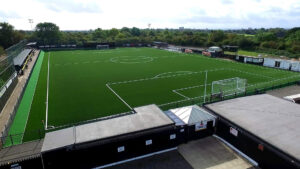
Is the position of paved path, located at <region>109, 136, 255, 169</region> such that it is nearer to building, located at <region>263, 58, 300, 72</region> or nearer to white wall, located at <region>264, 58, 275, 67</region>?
building, located at <region>263, 58, 300, 72</region>

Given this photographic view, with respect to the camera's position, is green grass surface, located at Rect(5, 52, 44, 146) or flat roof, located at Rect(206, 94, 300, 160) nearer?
flat roof, located at Rect(206, 94, 300, 160)

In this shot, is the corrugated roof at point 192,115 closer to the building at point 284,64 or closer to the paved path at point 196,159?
the paved path at point 196,159

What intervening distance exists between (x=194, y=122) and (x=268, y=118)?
6005 millimetres

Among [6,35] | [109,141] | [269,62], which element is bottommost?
[109,141]

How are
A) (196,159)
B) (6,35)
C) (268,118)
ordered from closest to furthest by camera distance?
(196,159) → (268,118) → (6,35)

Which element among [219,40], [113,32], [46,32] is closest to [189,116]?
[219,40]

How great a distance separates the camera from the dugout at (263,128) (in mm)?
12392

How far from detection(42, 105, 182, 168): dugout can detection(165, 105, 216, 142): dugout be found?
1.02 m

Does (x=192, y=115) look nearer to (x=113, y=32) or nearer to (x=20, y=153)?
(x=20, y=153)

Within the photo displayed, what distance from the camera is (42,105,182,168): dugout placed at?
1294 centimetres

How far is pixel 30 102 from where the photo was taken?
2672 cm

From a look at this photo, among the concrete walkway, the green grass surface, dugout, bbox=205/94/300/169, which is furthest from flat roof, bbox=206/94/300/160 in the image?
the green grass surface

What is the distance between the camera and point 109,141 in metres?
13.7

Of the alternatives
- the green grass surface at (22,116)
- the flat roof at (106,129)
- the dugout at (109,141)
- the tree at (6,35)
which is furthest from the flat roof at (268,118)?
the tree at (6,35)
